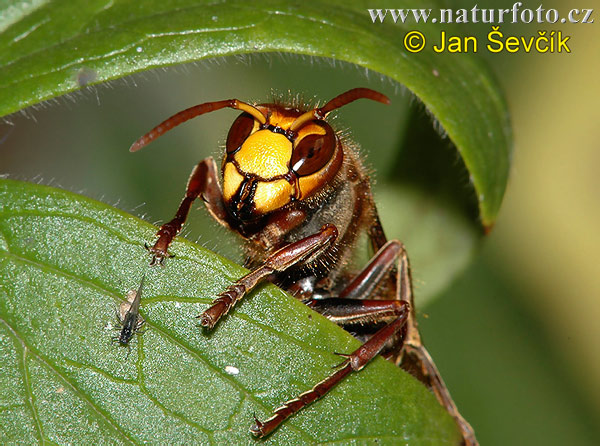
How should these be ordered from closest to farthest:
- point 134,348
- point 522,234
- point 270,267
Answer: point 134,348 < point 270,267 < point 522,234

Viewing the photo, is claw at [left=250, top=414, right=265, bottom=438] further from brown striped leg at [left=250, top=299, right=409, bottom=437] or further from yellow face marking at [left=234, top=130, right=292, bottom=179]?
yellow face marking at [left=234, top=130, right=292, bottom=179]

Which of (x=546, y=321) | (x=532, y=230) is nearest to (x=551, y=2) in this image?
(x=532, y=230)

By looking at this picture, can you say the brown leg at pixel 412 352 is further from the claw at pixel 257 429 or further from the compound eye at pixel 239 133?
the claw at pixel 257 429

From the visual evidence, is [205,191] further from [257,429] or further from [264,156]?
[257,429]

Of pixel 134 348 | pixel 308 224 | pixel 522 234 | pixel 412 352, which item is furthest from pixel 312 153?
pixel 522 234

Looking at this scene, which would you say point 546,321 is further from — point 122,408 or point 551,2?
point 122,408

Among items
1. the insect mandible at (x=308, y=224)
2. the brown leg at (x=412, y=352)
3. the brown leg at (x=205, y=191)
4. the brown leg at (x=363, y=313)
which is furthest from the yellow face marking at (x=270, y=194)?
the brown leg at (x=412, y=352)
